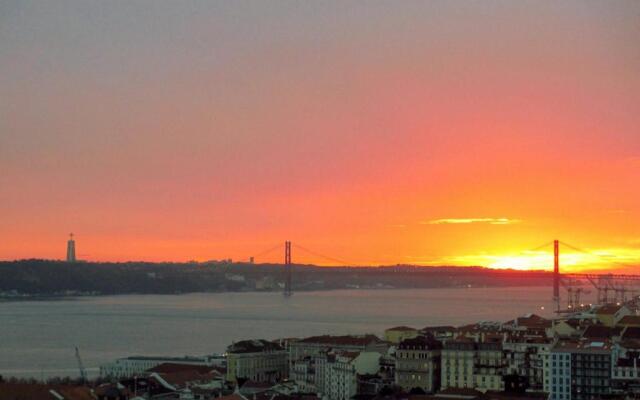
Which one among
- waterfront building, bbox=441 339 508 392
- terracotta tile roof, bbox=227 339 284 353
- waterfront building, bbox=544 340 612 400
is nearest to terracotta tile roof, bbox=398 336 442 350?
waterfront building, bbox=441 339 508 392

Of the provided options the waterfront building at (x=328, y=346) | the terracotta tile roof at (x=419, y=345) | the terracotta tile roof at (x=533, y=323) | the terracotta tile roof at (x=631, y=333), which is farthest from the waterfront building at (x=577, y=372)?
the terracotta tile roof at (x=533, y=323)

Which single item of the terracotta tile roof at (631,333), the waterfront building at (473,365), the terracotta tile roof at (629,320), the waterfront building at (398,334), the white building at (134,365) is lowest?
the white building at (134,365)

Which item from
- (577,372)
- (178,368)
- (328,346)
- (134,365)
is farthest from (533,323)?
(134,365)

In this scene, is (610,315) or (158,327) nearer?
(610,315)

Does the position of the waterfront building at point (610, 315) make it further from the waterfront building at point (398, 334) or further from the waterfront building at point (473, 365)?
the waterfront building at point (473, 365)

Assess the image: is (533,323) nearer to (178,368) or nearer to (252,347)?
(252,347)

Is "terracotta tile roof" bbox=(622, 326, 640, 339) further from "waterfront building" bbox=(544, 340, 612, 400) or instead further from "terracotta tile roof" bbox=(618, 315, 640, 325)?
"waterfront building" bbox=(544, 340, 612, 400)
